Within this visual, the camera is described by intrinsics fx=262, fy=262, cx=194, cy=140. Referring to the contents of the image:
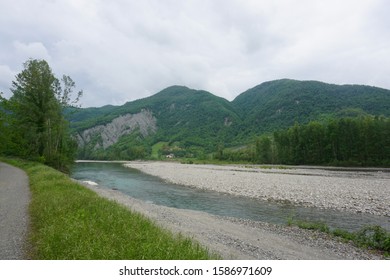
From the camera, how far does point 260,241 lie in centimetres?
1251

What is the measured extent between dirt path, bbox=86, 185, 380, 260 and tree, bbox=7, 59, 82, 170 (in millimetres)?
32249

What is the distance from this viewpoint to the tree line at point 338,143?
66688 millimetres

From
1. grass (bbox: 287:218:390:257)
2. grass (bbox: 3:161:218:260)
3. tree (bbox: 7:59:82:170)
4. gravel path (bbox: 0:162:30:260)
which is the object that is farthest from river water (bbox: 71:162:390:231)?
tree (bbox: 7:59:82:170)

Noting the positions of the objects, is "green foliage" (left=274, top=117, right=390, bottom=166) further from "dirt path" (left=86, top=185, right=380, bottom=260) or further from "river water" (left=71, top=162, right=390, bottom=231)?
"dirt path" (left=86, top=185, right=380, bottom=260)

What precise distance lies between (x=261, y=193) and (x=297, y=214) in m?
8.87

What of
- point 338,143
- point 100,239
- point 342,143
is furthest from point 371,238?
point 338,143

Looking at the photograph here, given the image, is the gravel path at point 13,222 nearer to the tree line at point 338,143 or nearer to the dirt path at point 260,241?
the dirt path at point 260,241

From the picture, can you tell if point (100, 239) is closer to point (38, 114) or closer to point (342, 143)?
point (38, 114)

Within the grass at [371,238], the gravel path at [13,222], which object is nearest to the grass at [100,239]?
the gravel path at [13,222]

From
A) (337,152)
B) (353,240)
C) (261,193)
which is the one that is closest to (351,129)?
(337,152)

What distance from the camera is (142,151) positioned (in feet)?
624
